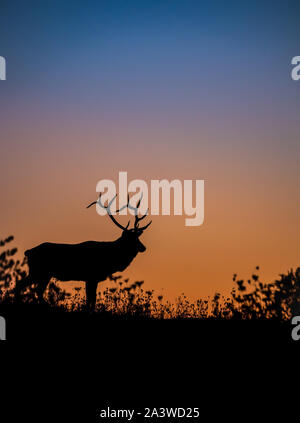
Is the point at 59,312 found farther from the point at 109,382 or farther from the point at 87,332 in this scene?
the point at 109,382

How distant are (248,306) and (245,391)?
3.24 m

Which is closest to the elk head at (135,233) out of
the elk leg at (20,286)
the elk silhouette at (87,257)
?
the elk silhouette at (87,257)

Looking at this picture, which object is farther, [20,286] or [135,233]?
[135,233]

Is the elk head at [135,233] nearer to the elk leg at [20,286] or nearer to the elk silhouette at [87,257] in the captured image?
the elk silhouette at [87,257]

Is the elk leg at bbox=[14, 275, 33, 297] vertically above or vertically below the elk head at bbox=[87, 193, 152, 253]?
below

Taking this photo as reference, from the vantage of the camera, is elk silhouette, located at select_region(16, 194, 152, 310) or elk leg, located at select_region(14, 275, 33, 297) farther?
elk silhouette, located at select_region(16, 194, 152, 310)

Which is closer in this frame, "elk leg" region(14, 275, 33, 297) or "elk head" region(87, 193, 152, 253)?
"elk leg" region(14, 275, 33, 297)

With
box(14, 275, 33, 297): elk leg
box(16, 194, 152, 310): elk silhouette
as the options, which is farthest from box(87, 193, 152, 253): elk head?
box(14, 275, 33, 297): elk leg

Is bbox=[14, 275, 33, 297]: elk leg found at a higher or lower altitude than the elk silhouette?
lower

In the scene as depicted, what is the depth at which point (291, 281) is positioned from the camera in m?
9.23

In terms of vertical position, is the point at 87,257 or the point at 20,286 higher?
the point at 87,257

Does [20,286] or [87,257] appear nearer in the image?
[20,286]

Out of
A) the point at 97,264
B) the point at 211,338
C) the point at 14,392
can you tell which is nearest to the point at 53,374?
the point at 14,392

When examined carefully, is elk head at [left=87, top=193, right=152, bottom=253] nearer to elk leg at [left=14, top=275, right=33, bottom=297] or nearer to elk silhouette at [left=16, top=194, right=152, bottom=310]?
elk silhouette at [left=16, top=194, right=152, bottom=310]
